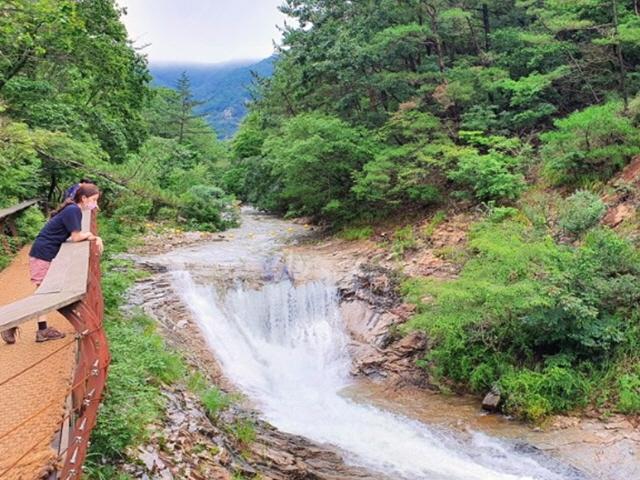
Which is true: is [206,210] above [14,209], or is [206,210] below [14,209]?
below

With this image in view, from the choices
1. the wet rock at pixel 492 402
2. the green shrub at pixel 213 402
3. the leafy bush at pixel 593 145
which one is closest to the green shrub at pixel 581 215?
the leafy bush at pixel 593 145

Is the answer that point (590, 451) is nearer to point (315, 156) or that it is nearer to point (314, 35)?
point (315, 156)

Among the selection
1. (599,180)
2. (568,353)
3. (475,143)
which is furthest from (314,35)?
(568,353)

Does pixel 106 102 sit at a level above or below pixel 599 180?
above

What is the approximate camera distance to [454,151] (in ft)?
47.6

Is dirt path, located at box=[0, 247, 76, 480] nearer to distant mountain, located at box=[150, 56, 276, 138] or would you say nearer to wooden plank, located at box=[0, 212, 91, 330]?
wooden plank, located at box=[0, 212, 91, 330]

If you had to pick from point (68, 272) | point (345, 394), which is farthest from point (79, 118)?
point (68, 272)

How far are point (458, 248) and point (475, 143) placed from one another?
4607 millimetres

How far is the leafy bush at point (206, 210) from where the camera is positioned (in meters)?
20.4

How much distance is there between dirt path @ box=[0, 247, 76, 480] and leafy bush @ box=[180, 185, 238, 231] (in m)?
14.7

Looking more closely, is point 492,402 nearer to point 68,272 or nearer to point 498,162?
point 68,272

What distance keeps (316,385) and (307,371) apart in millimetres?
611

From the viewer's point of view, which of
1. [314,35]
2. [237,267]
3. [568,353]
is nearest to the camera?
[568,353]

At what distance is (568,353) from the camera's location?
28.5 feet
